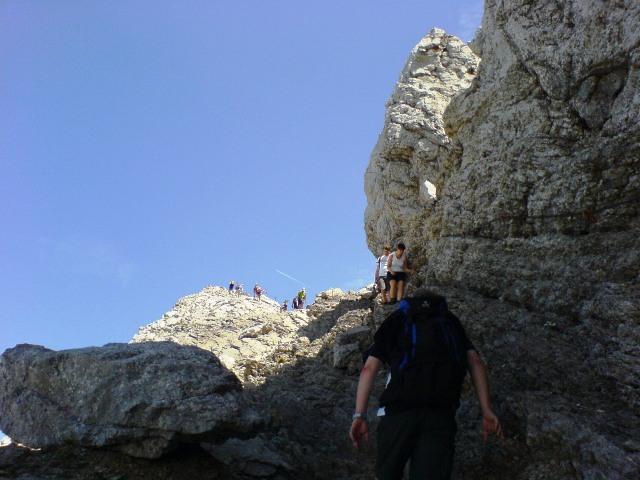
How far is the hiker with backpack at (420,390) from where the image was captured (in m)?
5.38

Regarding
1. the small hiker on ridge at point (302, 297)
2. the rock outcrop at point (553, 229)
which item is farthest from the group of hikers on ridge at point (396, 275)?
the small hiker on ridge at point (302, 297)

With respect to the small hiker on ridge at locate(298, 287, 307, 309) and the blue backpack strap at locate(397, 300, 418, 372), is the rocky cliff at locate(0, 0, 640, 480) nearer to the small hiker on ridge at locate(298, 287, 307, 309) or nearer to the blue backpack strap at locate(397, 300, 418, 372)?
the blue backpack strap at locate(397, 300, 418, 372)

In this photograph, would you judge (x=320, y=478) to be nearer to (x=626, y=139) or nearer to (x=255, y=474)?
(x=255, y=474)

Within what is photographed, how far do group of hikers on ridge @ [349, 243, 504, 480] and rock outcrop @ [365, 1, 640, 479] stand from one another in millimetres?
2453

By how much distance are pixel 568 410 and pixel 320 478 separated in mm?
4361

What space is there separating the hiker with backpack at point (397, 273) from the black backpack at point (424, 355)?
386 inches

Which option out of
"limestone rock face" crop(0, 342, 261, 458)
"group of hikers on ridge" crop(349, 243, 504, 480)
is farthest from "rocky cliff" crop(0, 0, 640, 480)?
"group of hikers on ridge" crop(349, 243, 504, 480)

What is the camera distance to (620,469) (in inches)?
235

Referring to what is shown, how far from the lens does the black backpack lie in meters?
5.47

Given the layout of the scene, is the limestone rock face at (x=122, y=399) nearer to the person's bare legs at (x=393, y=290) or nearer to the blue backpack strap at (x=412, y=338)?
the blue backpack strap at (x=412, y=338)

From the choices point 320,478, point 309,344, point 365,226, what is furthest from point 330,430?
point 365,226

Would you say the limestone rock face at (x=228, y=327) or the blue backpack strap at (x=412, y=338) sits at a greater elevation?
the limestone rock face at (x=228, y=327)

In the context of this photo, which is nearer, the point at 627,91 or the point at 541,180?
the point at 627,91

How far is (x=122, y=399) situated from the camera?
26.5 feet
